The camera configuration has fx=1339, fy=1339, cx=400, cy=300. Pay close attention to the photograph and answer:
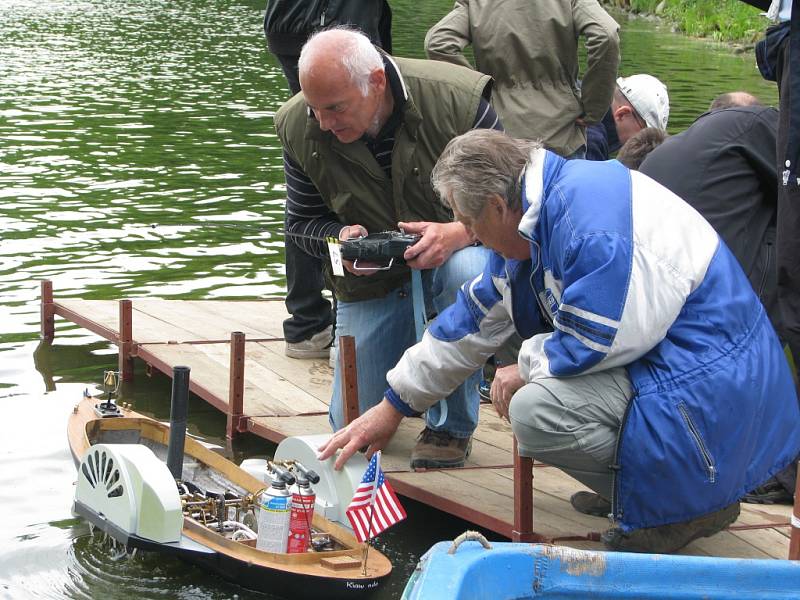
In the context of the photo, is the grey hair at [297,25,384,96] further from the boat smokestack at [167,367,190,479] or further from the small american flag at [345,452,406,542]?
the small american flag at [345,452,406,542]

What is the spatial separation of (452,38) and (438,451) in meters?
2.48

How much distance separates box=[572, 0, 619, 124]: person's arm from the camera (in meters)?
6.63

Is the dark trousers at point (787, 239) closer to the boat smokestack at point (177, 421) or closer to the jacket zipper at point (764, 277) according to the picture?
the jacket zipper at point (764, 277)

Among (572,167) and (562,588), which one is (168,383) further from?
(562,588)

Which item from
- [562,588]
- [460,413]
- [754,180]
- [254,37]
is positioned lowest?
[254,37]

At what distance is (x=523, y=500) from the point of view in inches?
169

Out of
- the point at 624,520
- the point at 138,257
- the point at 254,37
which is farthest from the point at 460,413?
the point at 254,37

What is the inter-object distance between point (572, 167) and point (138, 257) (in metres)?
6.29

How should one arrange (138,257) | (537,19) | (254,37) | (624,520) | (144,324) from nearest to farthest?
(624,520) < (537,19) < (144,324) < (138,257) < (254,37)

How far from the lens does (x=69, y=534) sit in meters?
5.04

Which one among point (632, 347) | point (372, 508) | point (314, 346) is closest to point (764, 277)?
point (632, 347)

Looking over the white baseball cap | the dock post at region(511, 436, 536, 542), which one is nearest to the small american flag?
the dock post at region(511, 436, 536, 542)

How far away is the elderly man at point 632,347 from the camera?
3721 millimetres

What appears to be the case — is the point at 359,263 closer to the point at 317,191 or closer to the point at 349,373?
the point at 349,373
